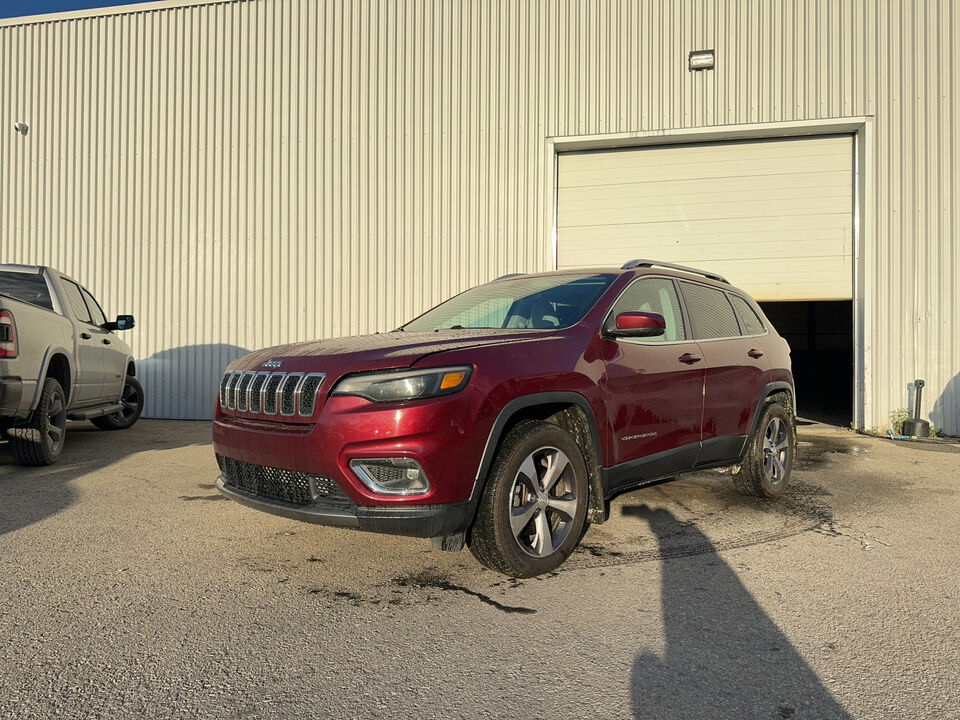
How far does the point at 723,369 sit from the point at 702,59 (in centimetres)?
677

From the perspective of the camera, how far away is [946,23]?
30.6ft

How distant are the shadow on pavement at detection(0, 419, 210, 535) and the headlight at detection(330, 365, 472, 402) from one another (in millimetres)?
2673

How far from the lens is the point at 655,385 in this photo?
408cm

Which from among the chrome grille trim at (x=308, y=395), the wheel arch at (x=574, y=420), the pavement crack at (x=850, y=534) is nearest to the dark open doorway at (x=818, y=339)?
the pavement crack at (x=850, y=534)

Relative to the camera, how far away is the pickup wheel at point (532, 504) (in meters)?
3.22

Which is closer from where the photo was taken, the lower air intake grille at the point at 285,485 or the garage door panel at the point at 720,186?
the lower air intake grille at the point at 285,485

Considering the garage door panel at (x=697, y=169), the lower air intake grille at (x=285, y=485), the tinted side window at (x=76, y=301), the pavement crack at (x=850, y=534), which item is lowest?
the pavement crack at (x=850, y=534)

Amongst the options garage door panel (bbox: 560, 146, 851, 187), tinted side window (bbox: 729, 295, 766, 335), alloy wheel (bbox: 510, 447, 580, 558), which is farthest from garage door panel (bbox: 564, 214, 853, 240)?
alloy wheel (bbox: 510, 447, 580, 558)

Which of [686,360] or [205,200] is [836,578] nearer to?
[686,360]

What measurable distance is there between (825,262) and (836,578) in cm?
737

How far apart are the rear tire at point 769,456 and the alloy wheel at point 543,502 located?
6.62ft

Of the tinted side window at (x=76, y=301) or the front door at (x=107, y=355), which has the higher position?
the tinted side window at (x=76, y=301)

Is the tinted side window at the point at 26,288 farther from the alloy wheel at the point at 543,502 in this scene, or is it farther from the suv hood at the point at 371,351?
the alloy wheel at the point at 543,502

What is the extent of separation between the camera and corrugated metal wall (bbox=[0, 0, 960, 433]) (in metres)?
9.39
